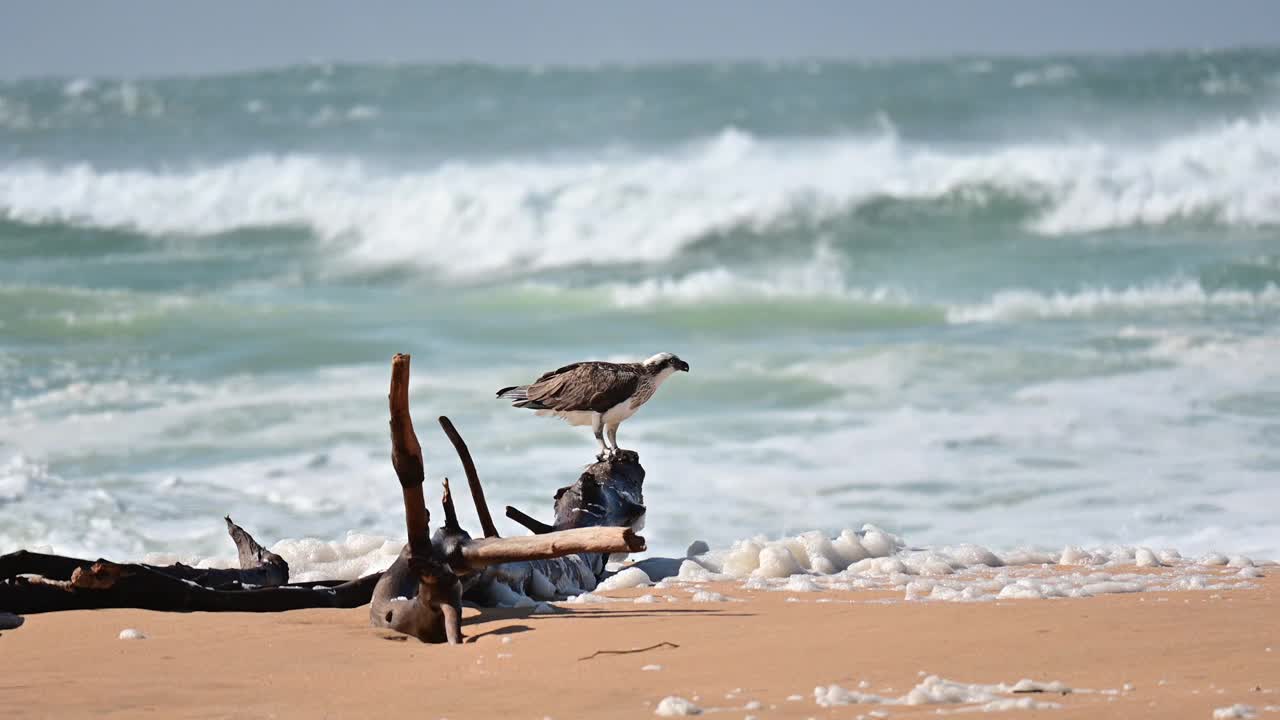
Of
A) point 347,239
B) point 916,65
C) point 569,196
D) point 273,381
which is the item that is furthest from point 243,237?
point 916,65

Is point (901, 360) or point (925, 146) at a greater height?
point (925, 146)

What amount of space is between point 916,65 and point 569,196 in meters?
21.9

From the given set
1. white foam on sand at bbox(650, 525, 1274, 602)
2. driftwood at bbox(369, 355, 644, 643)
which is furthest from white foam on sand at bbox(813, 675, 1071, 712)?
white foam on sand at bbox(650, 525, 1274, 602)

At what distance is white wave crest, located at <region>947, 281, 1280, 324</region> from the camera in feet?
55.1

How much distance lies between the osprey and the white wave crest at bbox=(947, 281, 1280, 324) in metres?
11.3

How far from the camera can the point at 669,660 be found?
13.4ft

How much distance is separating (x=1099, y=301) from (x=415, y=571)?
47.0 feet

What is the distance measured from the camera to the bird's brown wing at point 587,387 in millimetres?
5609

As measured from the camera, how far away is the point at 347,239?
78.7 feet

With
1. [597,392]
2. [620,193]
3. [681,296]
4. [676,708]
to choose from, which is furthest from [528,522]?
[620,193]

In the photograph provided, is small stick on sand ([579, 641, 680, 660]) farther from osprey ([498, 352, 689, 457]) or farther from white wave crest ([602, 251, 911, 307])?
white wave crest ([602, 251, 911, 307])

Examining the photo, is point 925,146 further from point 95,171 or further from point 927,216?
point 95,171

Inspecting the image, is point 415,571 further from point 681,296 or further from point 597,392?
point 681,296

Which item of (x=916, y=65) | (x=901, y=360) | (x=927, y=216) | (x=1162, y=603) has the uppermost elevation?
(x=916, y=65)
